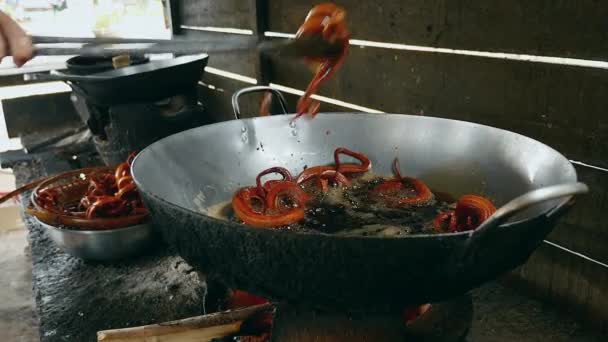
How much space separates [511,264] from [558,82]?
123cm

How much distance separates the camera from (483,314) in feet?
7.59

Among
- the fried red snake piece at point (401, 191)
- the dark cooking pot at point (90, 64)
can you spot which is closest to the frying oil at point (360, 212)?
the fried red snake piece at point (401, 191)

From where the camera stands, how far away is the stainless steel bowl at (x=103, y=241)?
2492 millimetres

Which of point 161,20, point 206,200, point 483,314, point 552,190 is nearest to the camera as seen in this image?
point 552,190

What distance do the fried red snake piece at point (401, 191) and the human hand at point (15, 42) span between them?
142cm

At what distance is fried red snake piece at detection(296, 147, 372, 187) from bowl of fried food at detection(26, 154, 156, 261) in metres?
1.00

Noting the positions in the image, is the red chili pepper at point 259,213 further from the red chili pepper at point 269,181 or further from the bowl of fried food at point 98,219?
the bowl of fried food at point 98,219

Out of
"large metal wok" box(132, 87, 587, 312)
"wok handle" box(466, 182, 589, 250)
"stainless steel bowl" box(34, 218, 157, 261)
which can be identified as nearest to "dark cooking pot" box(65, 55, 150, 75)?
"stainless steel bowl" box(34, 218, 157, 261)

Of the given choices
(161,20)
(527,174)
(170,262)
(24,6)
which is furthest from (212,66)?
(24,6)

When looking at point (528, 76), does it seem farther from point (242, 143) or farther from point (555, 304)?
point (242, 143)

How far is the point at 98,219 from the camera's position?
2494 millimetres

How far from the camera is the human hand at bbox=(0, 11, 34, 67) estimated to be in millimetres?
1770

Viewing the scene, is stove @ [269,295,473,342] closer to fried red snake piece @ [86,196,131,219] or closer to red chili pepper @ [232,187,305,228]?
red chili pepper @ [232,187,305,228]

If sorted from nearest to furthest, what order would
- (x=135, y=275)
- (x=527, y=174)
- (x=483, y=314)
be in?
1. (x=527, y=174)
2. (x=483, y=314)
3. (x=135, y=275)
